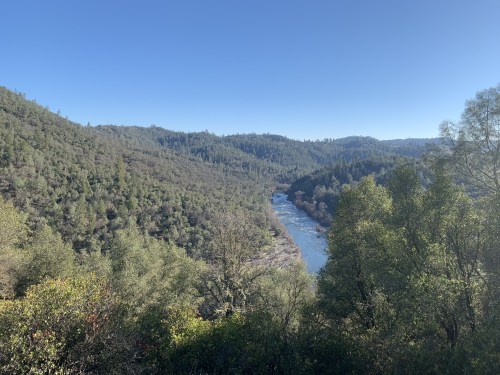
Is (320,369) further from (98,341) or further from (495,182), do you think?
(495,182)

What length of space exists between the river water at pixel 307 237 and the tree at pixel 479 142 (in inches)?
2881

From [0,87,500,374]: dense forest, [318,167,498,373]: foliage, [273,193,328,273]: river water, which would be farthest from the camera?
[273,193,328,273]: river water

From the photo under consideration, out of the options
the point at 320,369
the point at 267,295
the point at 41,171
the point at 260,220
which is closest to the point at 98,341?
the point at 320,369

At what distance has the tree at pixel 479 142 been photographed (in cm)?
1647

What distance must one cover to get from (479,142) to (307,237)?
129 metres

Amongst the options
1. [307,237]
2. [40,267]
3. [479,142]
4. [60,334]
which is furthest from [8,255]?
[307,237]

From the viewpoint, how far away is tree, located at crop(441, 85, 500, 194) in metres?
16.5

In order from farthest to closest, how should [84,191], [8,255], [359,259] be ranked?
[84,191] → [8,255] → [359,259]

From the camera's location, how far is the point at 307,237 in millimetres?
142375

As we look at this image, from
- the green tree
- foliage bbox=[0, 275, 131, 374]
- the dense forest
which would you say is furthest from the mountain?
foliage bbox=[0, 275, 131, 374]

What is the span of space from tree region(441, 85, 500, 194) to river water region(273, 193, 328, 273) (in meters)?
73.2

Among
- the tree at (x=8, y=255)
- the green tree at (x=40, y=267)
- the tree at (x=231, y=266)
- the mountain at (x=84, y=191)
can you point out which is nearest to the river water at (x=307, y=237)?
the mountain at (x=84, y=191)

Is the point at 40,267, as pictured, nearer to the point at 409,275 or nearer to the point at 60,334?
the point at 60,334

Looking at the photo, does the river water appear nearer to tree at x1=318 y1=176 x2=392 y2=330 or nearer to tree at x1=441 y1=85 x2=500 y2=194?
tree at x1=318 y1=176 x2=392 y2=330
